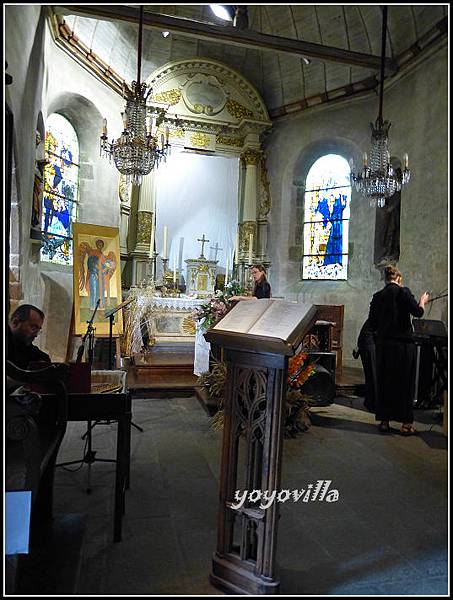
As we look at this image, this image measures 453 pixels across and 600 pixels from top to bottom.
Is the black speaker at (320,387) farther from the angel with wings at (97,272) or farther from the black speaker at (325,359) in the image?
the angel with wings at (97,272)

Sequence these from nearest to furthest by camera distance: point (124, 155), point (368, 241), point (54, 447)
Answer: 1. point (54, 447)
2. point (124, 155)
3. point (368, 241)

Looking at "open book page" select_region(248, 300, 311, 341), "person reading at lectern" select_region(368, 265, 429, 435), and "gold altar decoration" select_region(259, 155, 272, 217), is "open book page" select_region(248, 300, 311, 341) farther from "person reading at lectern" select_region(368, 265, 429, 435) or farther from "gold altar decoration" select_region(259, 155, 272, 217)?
"gold altar decoration" select_region(259, 155, 272, 217)

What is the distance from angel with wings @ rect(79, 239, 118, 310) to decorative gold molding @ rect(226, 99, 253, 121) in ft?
16.5

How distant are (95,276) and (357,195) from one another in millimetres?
5636

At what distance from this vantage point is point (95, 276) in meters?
7.12

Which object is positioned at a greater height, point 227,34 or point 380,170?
point 227,34

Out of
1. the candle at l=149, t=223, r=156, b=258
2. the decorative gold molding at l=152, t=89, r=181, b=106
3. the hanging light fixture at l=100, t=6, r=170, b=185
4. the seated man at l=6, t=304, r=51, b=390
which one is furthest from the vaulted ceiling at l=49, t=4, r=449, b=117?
the seated man at l=6, t=304, r=51, b=390

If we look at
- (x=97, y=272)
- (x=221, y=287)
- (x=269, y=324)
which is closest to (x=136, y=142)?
(x=97, y=272)

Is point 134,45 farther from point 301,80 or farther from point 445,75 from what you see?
point 445,75

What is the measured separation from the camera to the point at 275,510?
190 centimetres

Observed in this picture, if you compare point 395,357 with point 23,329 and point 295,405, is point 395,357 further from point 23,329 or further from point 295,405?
point 23,329

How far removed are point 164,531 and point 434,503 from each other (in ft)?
5.80

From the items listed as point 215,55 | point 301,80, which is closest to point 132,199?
point 215,55

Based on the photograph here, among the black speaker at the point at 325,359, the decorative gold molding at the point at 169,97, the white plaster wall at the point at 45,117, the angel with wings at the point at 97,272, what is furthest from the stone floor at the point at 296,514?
the decorative gold molding at the point at 169,97
